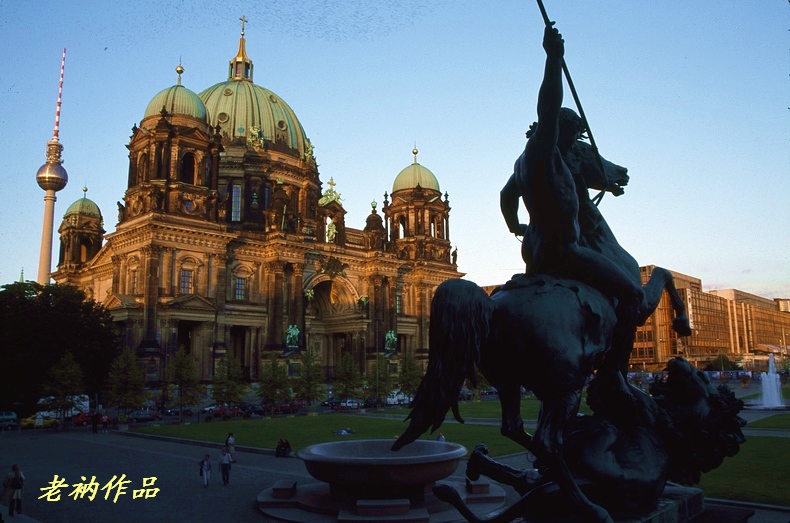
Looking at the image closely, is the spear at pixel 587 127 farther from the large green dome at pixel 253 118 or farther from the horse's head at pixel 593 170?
the large green dome at pixel 253 118

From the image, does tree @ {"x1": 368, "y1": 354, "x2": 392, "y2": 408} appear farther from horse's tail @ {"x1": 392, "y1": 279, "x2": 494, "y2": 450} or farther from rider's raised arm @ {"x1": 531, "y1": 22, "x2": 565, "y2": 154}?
rider's raised arm @ {"x1": 531, "y1": 22, "x2": 565, "y2": 154}

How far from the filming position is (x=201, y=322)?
5803cm

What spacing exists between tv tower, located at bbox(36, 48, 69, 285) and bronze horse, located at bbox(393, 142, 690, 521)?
8423cm

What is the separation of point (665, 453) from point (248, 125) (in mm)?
77313

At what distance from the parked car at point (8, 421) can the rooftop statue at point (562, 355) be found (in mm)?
49031

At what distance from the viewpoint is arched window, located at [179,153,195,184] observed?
61531 mm

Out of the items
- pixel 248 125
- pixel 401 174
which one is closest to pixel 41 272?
pixel 248 125

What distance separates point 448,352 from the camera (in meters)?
5.17

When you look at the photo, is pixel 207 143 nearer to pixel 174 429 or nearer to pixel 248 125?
pixel 248 125

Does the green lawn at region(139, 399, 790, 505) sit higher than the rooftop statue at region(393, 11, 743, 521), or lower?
lower

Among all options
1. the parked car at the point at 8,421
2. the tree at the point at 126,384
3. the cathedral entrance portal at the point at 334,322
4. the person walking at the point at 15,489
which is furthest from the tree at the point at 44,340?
the person walking at the point at 15,489

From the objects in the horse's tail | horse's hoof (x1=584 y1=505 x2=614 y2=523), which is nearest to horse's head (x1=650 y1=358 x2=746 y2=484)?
horse's hoof (x1=584 y1=505 x2=614 y2=523)

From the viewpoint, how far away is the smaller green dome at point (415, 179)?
88188 millimetres

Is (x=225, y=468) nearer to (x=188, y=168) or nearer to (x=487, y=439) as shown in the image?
(x=487, y=439)
